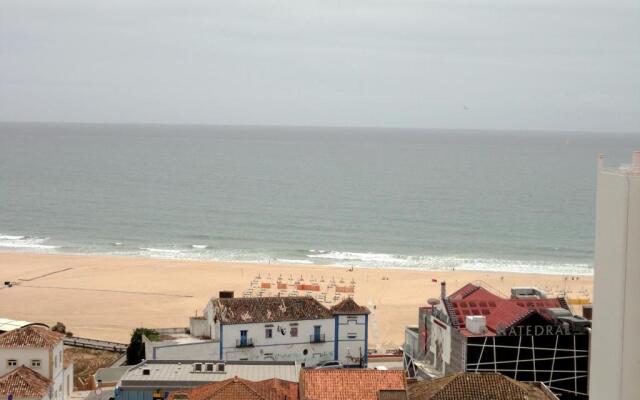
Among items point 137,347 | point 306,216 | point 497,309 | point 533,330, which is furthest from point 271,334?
point 306,216

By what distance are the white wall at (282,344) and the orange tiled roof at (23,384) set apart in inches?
369

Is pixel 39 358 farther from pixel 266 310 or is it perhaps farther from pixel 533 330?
pixel 533 330

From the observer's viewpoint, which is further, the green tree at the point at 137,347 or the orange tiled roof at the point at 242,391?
the green tree at the point at 137,347

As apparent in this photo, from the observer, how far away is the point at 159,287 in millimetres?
66375

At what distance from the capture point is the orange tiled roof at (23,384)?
93.8ft

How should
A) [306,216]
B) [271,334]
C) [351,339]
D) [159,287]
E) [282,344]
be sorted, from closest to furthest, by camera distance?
[271,334], [282,344], [351,339], [159,287], [306,216]

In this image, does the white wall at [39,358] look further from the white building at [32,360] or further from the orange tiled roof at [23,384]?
the orange tiled roof at [23,384]

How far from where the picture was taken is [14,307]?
58.2 m

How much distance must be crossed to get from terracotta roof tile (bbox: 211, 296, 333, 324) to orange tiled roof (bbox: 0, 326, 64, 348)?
27.8ft

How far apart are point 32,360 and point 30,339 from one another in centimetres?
75

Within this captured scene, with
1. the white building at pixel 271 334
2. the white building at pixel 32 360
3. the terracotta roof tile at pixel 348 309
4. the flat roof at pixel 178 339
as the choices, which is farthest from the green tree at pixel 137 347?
the terracotta roof tile at pixel 348 309

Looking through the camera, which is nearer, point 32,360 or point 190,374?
point 32,360

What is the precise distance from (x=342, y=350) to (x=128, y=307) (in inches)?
939

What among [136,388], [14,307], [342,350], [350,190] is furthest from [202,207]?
[136,388]
